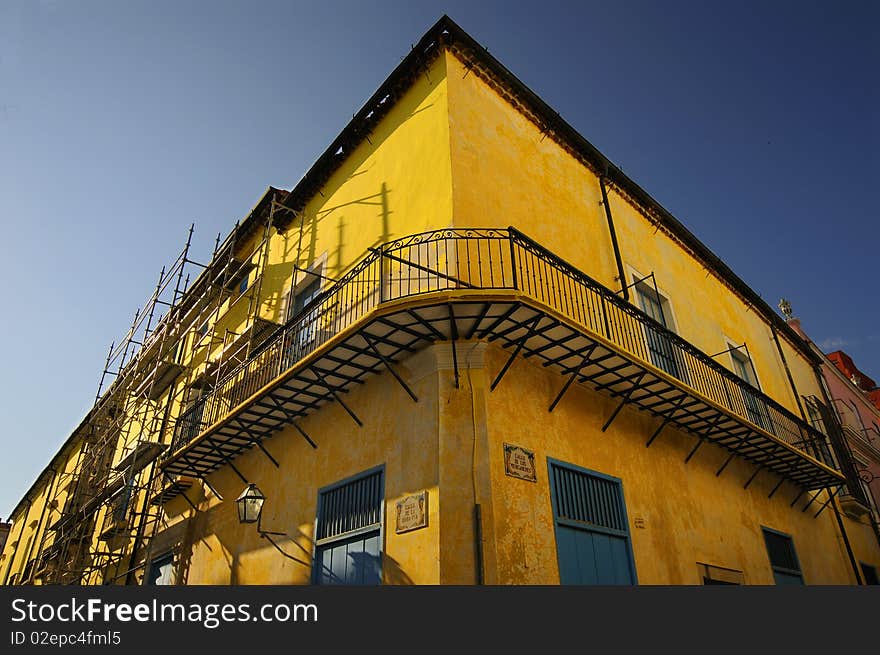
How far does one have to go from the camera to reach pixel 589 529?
718 cm

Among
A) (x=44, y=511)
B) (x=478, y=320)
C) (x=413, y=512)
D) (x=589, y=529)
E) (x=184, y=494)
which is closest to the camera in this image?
(x=413, y=512)

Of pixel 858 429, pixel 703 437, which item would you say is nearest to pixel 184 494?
pixel 703 437

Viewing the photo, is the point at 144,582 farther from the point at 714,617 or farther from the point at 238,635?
the point at 714,617

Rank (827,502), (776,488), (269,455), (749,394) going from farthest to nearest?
(827,502) → (749,394) → (776,488) → (269,455)

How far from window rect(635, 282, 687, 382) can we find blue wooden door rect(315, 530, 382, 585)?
5.63 m

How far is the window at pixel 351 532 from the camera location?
275 inches

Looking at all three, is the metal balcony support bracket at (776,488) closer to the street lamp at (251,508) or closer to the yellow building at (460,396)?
the yellow building at (460,396)

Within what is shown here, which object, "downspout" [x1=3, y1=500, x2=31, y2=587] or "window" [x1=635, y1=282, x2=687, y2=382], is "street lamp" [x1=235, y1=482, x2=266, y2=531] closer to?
"window" [x1=635, y1=282, x2=687, y2=382]

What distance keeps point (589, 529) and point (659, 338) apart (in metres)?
4.94

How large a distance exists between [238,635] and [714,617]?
13.2 feet

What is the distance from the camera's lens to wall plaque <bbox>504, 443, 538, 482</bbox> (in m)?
6.67

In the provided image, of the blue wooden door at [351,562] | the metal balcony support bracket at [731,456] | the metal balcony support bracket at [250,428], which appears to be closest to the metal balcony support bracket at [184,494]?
the metal balcony support bracket at [250,428]

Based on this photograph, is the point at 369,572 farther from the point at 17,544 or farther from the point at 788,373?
the point at 17,544

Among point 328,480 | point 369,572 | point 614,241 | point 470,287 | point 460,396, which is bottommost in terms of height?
point 369,572
